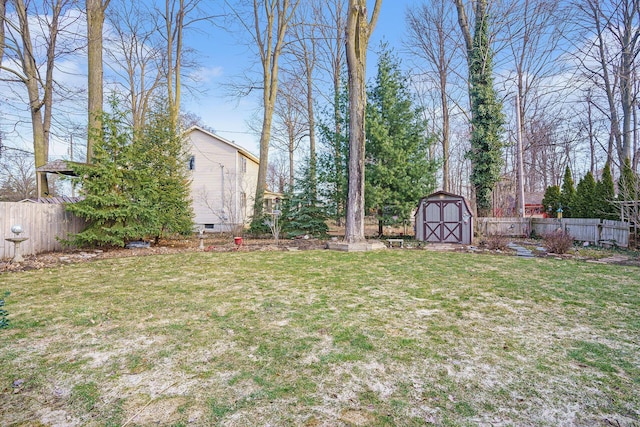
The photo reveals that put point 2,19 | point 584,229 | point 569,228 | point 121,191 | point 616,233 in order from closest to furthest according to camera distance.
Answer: point 121,191 < point 616,233 < point 584,229 < point 2,19 < point 569,228

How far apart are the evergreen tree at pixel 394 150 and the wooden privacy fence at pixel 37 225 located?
30.9 ft

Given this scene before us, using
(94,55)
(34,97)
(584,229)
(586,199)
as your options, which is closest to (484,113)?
(586,199)

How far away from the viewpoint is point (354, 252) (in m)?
9.08

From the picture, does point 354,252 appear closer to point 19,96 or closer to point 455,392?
point 455,392

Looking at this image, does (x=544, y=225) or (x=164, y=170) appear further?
(x=544, y=225)

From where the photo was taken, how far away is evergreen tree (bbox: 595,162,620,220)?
10.9 metres

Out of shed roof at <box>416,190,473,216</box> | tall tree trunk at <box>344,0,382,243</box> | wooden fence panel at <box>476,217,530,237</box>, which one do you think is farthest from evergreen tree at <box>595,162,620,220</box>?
tall tree trunk at <box>344,0,382,243</box>

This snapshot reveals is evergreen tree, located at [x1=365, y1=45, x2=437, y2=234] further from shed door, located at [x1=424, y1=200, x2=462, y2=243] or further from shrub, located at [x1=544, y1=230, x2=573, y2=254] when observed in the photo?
shrub, located at [x1=544, y1=230, x2=573, y2=254]

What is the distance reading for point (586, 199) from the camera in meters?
12.5

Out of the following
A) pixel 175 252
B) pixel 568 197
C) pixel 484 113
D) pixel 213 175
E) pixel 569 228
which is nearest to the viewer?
pixel 175 252

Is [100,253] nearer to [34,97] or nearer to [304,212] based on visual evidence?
[304,212]

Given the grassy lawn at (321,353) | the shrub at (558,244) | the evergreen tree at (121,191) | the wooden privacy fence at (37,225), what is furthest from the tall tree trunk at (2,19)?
the shrub at (558,244)

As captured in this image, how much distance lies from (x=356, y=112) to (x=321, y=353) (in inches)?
329

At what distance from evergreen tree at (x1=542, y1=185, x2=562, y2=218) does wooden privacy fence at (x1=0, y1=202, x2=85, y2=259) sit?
748 inches
